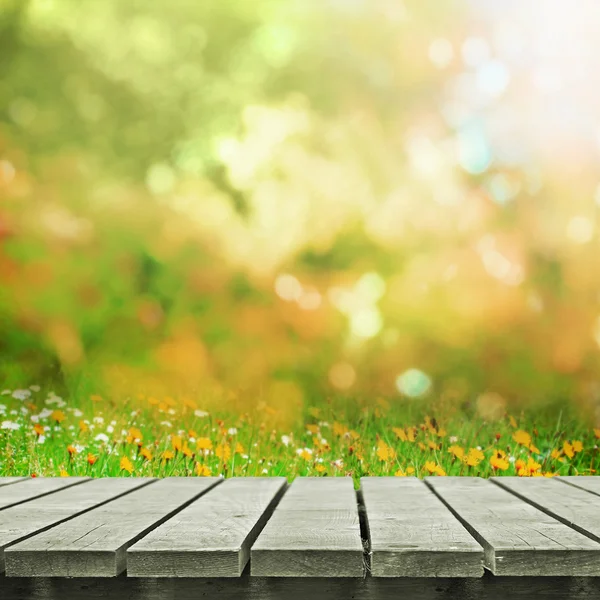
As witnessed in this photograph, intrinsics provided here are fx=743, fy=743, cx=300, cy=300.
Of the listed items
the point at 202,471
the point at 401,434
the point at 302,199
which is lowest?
the point at 202,471

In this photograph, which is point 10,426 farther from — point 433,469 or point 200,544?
point 200,544

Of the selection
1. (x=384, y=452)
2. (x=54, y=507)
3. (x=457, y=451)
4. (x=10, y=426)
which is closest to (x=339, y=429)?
(x=384, y=452)

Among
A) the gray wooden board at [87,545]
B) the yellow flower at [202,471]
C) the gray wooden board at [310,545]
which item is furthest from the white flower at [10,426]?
the gray wooden board at [310,545]

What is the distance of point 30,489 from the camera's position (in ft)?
5.68

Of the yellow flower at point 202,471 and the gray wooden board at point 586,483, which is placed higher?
the gray wooden board at point 586,483

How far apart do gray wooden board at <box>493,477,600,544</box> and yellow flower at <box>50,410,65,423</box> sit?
5.13 feet

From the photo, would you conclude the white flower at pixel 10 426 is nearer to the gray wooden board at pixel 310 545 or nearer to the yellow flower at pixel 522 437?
the gray wooden board at pixel 310 545

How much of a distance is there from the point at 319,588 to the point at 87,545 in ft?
1.12

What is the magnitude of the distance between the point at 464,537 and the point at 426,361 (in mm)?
1730

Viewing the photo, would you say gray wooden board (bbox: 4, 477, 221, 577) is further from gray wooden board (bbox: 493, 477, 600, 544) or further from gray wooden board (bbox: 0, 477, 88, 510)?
gray wooden board (bbox: 493, 477, 600, 544)

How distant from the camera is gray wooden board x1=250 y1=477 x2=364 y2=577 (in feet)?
3.39

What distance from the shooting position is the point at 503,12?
290cm

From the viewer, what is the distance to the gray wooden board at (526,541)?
103cm

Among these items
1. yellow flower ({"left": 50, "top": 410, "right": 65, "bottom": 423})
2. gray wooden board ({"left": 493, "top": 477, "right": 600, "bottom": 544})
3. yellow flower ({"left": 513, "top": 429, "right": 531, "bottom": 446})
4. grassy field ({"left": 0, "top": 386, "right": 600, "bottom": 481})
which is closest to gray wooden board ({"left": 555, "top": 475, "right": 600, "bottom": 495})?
gray wooden board ({"left": 493, "top": 477, "right": 600, "bottom": 544})
